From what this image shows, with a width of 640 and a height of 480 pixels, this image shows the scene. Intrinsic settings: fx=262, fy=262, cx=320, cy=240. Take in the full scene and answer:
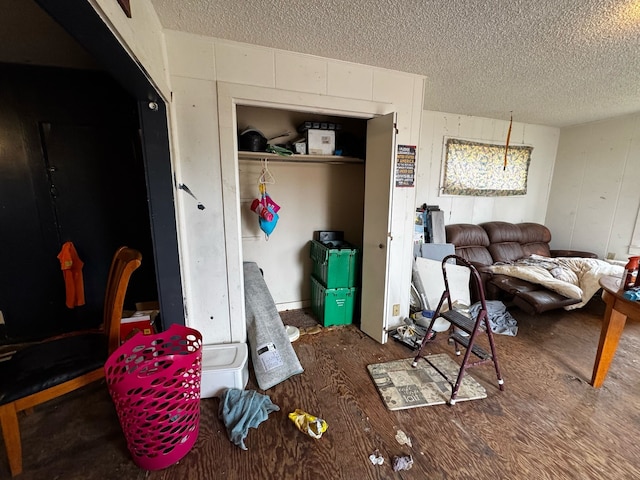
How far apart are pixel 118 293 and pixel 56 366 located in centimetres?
42

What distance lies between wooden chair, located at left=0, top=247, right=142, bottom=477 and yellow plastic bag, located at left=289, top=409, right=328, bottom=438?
3.59ft

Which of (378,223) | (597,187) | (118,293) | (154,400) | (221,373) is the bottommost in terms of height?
(221,373)

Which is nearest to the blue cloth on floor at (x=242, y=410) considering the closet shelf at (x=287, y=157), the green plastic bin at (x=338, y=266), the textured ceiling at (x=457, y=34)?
the green plastic bin at (x=338, y=266)

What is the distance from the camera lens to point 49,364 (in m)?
1.33

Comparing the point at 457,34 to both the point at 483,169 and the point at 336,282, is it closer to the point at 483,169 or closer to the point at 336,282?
the point at 336,282

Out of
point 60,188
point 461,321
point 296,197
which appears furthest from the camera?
point 296,197

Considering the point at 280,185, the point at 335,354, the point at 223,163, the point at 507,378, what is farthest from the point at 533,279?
the point at 223,163

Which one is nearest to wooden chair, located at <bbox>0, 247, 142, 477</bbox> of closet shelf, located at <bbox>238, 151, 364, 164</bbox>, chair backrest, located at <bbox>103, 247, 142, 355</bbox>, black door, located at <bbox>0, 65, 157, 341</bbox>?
chair backrest, located at <bbox>103, 247, 142, 355</bbox>

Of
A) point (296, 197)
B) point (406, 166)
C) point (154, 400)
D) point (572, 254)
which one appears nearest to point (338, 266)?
point (296, 197)

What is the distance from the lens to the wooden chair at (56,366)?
1195 millimetres

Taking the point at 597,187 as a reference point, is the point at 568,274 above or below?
below

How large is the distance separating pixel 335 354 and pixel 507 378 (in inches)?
50.3

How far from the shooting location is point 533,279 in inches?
108

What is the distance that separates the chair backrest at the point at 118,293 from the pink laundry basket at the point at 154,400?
228 mm
